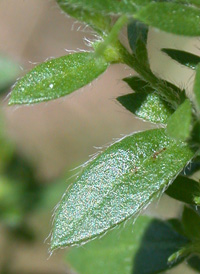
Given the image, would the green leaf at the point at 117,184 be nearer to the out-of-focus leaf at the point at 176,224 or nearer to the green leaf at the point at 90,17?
the green leaf at the point at 90,17

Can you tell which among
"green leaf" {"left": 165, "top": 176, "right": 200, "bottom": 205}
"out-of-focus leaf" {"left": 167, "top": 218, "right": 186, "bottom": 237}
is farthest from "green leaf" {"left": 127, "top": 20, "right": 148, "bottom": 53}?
"out-of-focus leaf" {"left": 167, "top": 218, "right": 186, "bottom": 237}

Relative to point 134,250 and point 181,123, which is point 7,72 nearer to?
point 134,250

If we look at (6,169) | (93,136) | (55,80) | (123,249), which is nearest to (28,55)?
(93,136)

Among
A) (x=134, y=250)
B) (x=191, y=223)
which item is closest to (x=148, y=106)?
(x=191, y=223)

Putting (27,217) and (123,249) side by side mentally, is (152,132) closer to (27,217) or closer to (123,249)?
(123,249)

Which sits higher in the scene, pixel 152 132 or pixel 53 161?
pixel 152 132

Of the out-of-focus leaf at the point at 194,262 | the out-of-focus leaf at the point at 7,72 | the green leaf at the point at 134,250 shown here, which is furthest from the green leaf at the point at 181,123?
the out-of-focus leaf at the point at 7,72
